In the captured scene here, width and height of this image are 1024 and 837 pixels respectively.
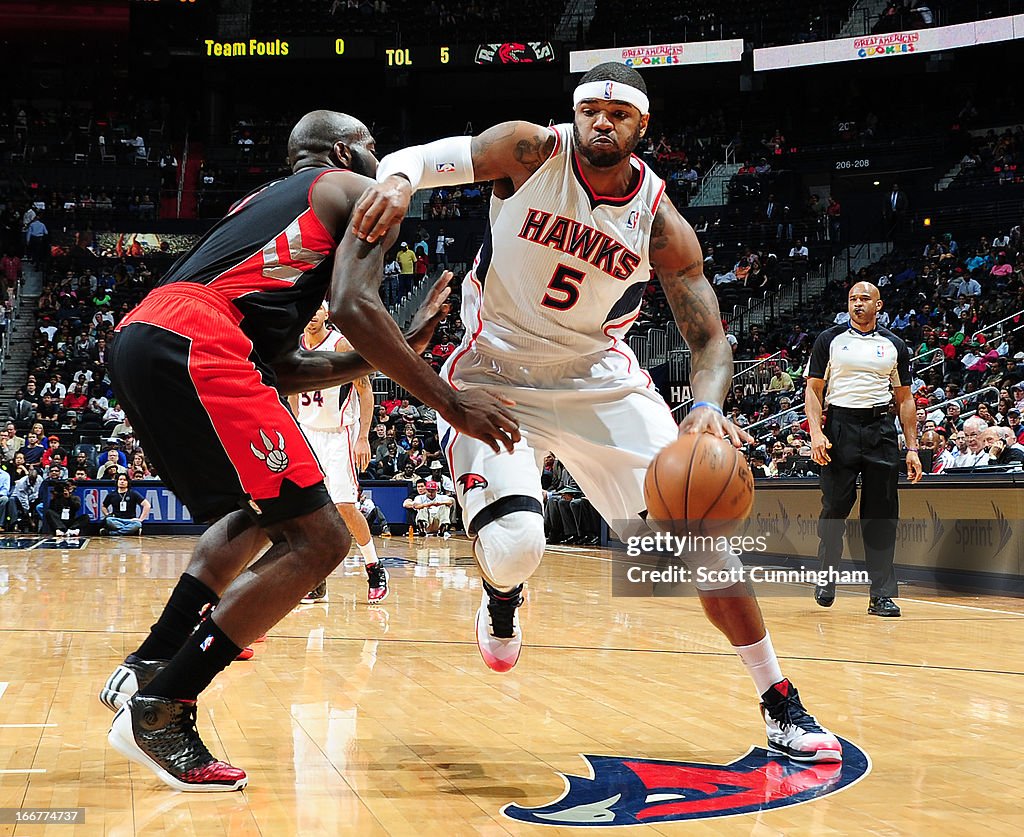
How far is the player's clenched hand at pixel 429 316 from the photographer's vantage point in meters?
3.64

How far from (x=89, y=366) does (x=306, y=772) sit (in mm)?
19710

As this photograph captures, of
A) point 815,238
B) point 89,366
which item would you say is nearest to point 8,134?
point 89,366

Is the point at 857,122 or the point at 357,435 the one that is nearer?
the point at 357,435

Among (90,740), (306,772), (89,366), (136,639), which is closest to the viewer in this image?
(306,772)

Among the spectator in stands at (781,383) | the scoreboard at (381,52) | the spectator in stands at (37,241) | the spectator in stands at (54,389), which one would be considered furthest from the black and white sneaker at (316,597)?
the scoreboard at (381,52)

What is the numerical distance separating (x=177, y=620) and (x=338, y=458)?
14.5ft

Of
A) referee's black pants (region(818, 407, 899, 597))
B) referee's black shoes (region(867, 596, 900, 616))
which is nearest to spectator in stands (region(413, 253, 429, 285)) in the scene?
referee's black pants (region(818, 407, 899, 597))

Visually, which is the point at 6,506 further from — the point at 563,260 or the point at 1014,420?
the point at 563,260

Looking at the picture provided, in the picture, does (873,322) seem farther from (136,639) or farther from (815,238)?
(815,238)

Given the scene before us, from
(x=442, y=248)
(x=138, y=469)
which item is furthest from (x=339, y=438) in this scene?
(x=442, y=248)

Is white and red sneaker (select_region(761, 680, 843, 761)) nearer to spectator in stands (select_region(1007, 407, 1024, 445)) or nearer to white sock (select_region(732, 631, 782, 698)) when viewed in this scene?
white sock (select_region(732, 631, 782, 698))

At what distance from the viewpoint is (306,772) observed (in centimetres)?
324

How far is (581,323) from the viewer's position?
3.86 metres

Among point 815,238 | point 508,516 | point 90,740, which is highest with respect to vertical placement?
point 815,238
